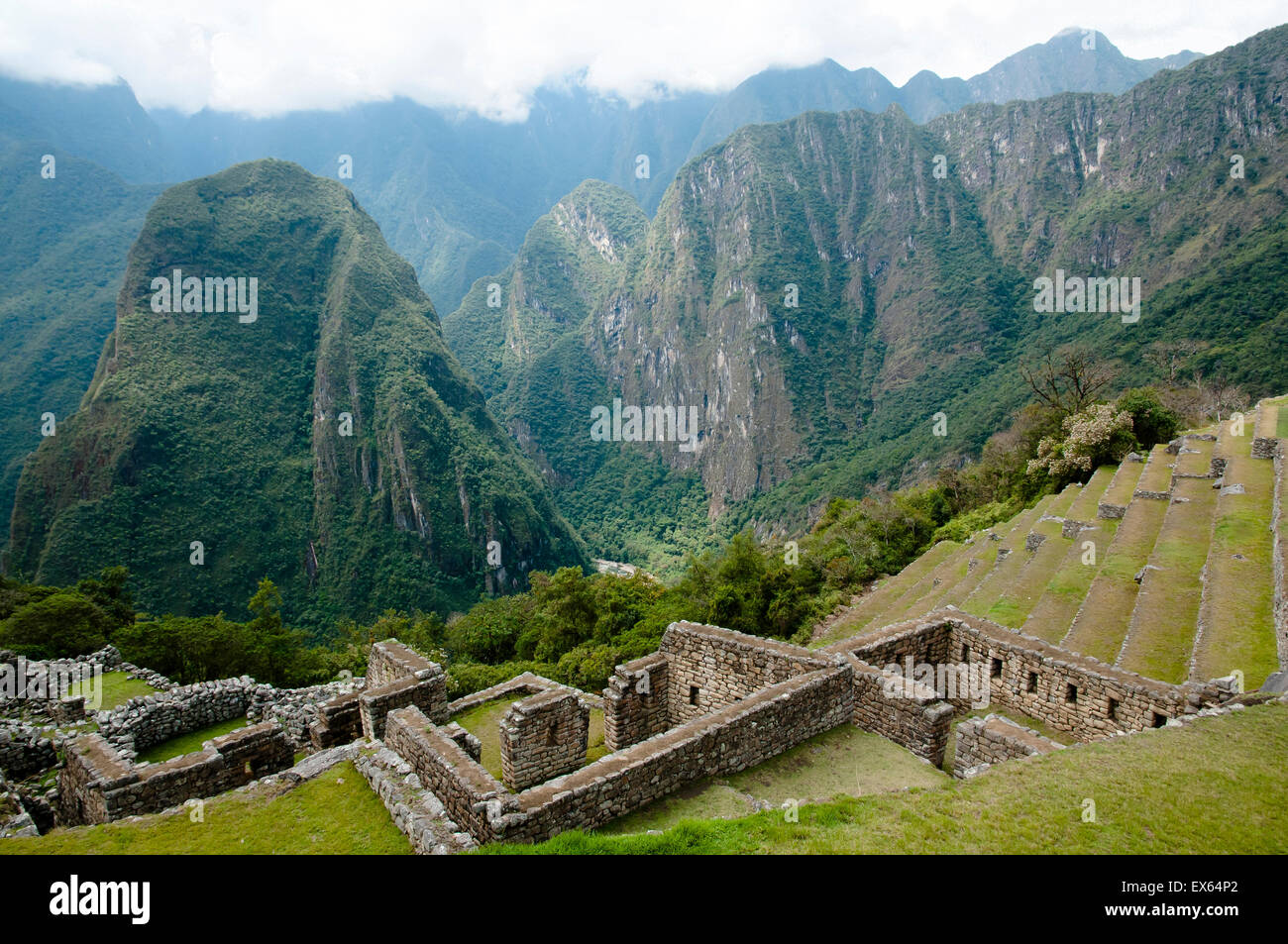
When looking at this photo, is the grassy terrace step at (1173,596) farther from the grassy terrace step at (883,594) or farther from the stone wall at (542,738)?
the stone wall at (542,738)

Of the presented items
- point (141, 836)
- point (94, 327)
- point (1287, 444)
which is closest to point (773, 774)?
point (141, 836)

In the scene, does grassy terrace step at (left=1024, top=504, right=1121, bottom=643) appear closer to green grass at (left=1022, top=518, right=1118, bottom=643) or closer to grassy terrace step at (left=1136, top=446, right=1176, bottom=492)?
green grass at (left=1022, top=518, right=1118, bottom=643)

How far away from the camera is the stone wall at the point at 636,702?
9.18 m

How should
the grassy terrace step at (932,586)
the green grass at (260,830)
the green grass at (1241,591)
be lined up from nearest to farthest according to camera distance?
the green grass at (260,830) → the green grass at (1241,591) → the grassy terrace step at (932,586)

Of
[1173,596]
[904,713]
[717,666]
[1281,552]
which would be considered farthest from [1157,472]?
[717,666]

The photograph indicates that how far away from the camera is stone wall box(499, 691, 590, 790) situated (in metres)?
7.94

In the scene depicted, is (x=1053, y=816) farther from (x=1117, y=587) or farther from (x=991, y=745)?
(x=1117, y=587)

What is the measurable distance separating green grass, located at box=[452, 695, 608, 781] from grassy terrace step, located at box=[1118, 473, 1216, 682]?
10.1 m

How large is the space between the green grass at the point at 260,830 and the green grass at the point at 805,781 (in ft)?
8.40

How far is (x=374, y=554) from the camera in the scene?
344 ft

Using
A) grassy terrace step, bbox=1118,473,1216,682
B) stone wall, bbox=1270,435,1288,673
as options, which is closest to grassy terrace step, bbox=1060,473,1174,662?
grassy terrace step, bbox=1118,473,1216,682

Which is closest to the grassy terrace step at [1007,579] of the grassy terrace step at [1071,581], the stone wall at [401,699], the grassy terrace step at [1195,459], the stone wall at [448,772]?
the grassy terrace step at [1071,581]

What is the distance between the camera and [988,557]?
24891 mm
